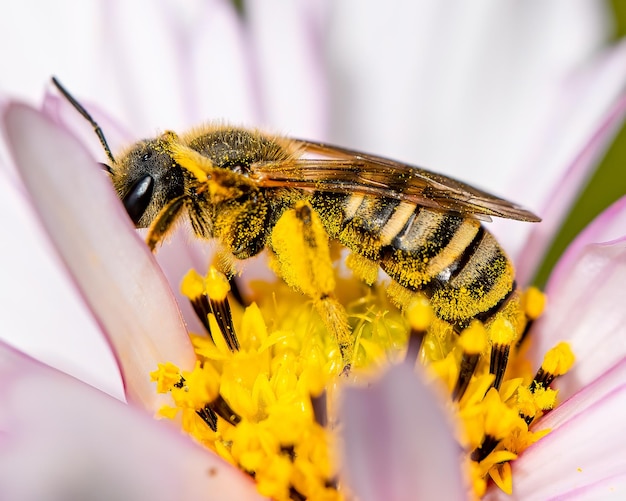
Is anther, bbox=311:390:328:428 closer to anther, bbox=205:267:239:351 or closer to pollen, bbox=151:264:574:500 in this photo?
pollen, bbox=151:264:574:500

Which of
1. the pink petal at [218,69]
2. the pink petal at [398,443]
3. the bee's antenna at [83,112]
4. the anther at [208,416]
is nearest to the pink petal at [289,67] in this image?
the pink petal at [218,69]

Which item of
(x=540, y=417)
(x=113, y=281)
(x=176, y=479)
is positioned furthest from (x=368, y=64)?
(x=176, y=479)

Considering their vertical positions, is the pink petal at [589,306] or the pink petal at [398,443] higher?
the pink petal at [589,306]

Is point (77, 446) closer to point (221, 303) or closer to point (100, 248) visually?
point (100, 248)

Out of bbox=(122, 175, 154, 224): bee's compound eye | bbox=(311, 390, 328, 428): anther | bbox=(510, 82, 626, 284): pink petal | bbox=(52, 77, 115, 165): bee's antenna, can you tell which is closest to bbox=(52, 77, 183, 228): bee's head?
bbox=(122, 175, 154, 224): bee's compound eye

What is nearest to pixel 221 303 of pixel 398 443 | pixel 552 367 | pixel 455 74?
pixel 552 367

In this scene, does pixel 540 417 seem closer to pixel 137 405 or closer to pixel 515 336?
pixel 515 336

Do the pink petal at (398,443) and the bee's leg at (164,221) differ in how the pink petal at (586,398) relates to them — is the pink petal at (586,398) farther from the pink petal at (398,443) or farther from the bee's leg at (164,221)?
the bee's leg at (164,221)
